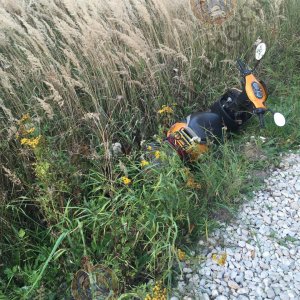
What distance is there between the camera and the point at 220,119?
128 inches

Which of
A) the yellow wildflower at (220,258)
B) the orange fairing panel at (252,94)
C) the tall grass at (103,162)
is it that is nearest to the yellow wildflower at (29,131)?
the tall grass at (103,162)

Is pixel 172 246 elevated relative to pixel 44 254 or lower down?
lower down

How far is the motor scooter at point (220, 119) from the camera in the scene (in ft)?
9.60

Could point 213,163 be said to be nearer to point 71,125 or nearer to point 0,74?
point 71,125

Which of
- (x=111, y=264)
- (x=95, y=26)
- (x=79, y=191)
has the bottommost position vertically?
(x=111, y=264)

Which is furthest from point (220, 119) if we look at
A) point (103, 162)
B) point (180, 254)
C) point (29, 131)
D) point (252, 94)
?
point (29, 131)

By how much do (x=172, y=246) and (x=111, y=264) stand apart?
0.38 meters

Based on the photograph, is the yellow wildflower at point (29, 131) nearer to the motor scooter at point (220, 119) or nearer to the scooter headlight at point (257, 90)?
the motor scooter at point (220, 119)

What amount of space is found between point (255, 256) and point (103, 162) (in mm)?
1243

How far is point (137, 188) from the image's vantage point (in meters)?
2.71

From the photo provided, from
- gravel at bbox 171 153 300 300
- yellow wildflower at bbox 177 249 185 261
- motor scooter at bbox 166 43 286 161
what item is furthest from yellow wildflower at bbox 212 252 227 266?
motor scooter at bbox 166 43 286 161

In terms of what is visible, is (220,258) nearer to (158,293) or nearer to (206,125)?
(158,293)

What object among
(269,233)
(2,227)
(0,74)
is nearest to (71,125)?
(0,74)

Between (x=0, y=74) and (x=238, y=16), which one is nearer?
(x=0, y=74)
